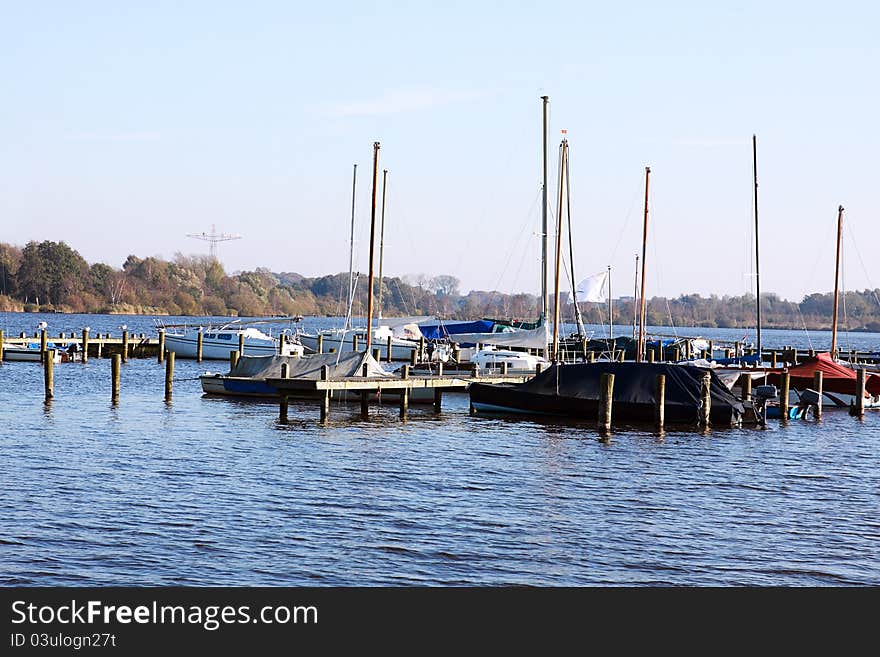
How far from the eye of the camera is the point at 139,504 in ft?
84.7

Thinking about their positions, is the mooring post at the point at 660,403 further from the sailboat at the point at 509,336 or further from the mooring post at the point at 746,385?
the sailboat at the point at 509,336

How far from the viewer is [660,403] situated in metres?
42.8

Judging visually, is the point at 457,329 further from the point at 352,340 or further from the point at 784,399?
the point at 784,399

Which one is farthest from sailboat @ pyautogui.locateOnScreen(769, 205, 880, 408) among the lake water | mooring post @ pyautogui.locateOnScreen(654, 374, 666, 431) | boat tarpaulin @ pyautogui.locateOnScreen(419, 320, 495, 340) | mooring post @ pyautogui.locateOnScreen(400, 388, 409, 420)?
boat tarpaulin @ pyautogui.locateOnScreen(419, 320, 495, 340)

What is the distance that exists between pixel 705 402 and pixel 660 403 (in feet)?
5.87

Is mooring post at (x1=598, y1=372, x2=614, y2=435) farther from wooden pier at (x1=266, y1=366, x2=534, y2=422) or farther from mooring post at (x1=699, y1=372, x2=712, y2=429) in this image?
wooden pier at (x1=266, y1=366, x2=534, y2=422)

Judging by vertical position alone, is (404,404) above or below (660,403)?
below

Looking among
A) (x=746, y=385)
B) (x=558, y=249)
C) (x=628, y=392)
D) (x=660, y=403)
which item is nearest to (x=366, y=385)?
(x=628, y=392)

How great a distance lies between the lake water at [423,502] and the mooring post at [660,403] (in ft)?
3.35

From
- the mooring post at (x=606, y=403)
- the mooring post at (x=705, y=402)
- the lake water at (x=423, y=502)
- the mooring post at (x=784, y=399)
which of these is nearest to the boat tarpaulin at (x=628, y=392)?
the mooring post at (x=705, y=402)

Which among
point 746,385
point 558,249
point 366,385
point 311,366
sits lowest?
point 746,385
